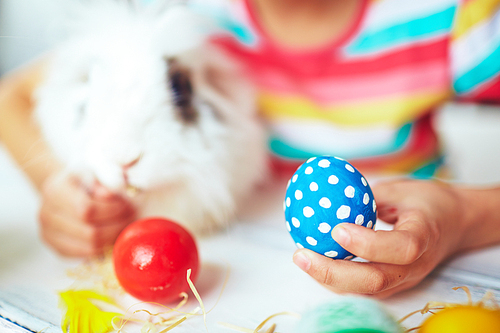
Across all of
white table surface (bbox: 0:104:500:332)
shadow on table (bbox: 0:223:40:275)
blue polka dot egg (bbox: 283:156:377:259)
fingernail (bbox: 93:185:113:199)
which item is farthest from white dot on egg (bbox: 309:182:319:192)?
shadow on table (bbox: 0:223:40:275)

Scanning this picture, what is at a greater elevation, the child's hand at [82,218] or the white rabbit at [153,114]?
the white rabbit at [153,114]

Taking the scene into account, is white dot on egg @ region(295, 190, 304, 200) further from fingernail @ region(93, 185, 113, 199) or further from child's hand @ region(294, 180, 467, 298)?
fingernail @ region(93, 185, 113, 199)

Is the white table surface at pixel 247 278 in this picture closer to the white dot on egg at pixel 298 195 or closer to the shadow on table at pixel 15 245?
the shadow on table at pixel 15 245

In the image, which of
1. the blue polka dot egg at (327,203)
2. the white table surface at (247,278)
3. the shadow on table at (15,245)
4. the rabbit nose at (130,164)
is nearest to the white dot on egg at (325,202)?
the blue polka dot egg at (327,203)

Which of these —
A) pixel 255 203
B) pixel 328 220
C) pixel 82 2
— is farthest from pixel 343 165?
pixel 82 2

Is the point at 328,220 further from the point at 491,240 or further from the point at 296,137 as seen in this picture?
the point at 296,137

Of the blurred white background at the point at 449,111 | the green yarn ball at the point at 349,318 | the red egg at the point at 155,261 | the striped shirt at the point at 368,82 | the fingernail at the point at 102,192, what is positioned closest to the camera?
the green yarn ball at the point at 349,318
